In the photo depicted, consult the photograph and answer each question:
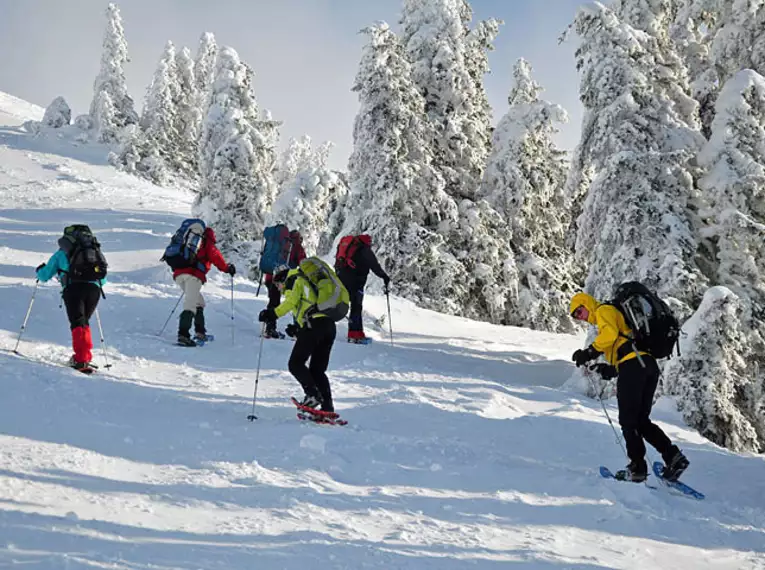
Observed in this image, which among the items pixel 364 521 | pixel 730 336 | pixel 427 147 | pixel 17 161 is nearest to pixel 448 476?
pixel 364 521

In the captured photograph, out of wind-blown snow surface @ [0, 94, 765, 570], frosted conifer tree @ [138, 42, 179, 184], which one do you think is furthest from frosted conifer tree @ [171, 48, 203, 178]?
wind-blown snow surface @ [0, 94, 765, 570]

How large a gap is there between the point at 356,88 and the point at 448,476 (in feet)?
58.0

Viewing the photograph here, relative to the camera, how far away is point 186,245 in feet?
35.8

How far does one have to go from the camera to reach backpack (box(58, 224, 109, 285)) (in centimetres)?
845

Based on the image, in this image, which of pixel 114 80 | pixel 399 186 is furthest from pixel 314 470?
pixel 114 80

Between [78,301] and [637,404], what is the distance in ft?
23.4

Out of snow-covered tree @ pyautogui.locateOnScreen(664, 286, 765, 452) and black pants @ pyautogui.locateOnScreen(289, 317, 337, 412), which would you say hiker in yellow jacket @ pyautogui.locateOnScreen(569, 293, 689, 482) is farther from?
snow-covered tree @ pyautogui.locateOnScreen(664, 286, 765, 452)

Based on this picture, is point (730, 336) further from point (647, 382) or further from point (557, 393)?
point (647, 382)

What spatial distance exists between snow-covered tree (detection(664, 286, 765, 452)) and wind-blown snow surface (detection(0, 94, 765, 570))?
1.49 feet

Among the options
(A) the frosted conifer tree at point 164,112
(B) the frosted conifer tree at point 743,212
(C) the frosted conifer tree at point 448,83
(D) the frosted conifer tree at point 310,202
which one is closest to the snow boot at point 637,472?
(B) the frosted conifer tree at point 743,212

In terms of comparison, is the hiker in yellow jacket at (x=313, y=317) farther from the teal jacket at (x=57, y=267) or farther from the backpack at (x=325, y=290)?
the teal jacket at (x=57, y=267)

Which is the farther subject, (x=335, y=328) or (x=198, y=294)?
(x=198, y=294)

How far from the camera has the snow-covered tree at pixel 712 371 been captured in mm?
10500

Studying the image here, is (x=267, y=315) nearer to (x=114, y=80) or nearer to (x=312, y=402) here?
(x=312, y=402)
